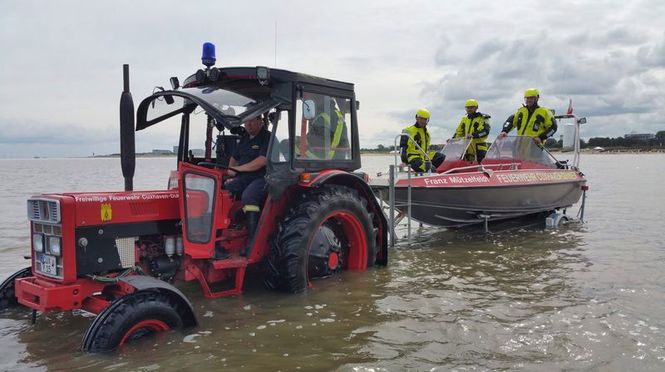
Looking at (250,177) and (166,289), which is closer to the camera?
(166,289)

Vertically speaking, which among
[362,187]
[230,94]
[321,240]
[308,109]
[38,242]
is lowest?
[321,240]

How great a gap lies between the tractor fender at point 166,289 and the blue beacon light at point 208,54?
206cm

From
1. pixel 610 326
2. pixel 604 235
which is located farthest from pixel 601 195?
pixel 610 326

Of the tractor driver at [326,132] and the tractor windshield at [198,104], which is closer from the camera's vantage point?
the tractor windshield at [198,104]

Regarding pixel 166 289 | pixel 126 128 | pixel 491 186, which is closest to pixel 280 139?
pixel 126 128

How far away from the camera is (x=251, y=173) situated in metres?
5.23

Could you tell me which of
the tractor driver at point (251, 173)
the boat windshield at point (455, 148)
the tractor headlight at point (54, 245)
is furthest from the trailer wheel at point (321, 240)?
the boat windshield at point (455, 148)

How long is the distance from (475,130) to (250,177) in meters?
6.16

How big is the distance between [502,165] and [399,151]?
192 cm

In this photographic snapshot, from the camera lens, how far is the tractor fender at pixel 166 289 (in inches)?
157

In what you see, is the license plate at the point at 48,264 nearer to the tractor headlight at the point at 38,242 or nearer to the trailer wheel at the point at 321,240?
the tractor headlight at the point at 38,242

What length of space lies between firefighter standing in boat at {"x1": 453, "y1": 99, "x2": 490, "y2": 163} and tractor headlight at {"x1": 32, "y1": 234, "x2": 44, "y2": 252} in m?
7.59

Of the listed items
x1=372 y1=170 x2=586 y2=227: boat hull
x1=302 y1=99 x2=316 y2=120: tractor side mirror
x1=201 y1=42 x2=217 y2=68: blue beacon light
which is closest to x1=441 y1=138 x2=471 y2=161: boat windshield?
x1=372 y1=170 x2=586 y2=227: boat hull

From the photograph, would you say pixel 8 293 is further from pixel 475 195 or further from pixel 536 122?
pixel 536 122
